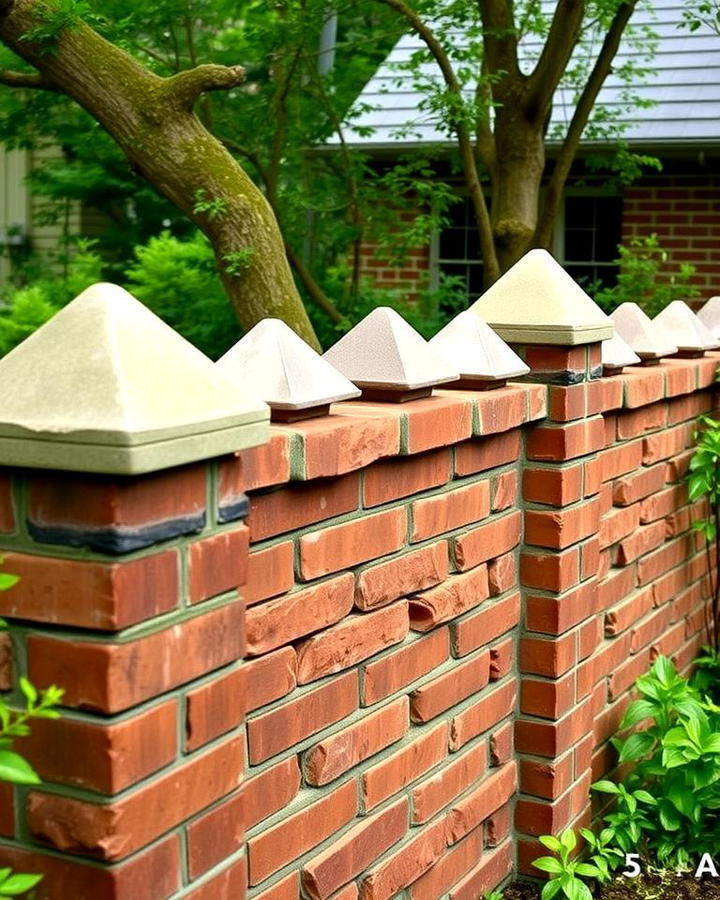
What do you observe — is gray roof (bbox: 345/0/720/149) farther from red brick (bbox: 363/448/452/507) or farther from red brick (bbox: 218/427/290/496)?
red brick (bbox: 218/427/290/496)

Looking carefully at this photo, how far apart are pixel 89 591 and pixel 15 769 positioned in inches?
8.2

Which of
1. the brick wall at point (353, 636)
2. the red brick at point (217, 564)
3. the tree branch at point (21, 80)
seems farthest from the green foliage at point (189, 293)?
the red brick at point (217, 564)

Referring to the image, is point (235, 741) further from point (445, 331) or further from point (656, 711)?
point (656, 711)

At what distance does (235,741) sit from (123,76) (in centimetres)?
380

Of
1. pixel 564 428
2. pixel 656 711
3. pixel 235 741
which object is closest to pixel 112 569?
pixel 235 741

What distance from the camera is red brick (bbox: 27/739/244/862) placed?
59.7 inches

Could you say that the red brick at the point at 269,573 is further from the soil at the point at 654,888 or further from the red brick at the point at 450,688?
the soil at the point at 654,888

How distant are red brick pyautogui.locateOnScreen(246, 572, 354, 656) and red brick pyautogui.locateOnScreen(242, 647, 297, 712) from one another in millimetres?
17

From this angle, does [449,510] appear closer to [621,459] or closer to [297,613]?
[297,613]

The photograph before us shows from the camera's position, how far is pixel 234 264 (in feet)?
17.1

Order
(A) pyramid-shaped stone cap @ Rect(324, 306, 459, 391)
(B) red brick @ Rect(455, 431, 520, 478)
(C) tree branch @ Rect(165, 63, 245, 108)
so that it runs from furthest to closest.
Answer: (C) tree branch @ Rect(165, 63, 245, 108)
(B) red brick @ Rect(455, 431, 520, 478)
(A) pyramid-shaped stone cap @ Rect(324, 306, 459, 391)

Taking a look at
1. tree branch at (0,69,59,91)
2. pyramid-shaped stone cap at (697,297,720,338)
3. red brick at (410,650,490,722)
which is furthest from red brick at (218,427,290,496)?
tree branch at (0,69,59,91)

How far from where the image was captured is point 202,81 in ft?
15.5

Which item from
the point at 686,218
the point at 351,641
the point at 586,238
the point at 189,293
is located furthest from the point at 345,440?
the point at 586,238
